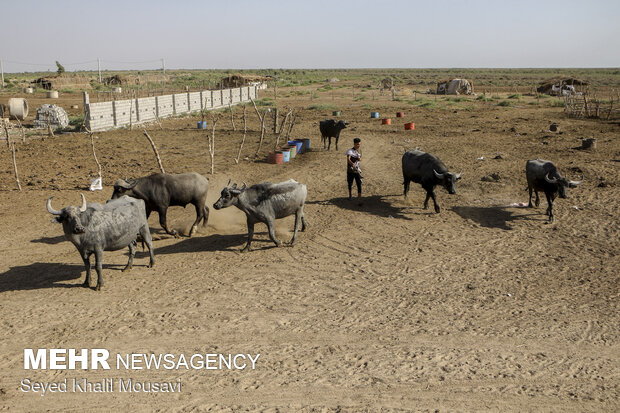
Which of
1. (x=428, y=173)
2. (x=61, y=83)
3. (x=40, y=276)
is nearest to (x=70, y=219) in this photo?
(x=40, y=276)

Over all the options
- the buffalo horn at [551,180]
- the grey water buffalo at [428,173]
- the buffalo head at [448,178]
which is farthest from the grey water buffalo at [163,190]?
the buffalo horn at [551,180]

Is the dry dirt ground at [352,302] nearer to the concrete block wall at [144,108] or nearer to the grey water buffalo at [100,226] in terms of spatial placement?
the grey water buffalo at [100,226]

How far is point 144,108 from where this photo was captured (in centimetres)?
3103

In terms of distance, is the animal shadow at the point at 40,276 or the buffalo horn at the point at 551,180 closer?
the animal shadow at the point at 40,276

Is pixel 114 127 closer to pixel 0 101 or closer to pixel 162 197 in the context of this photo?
pixel 162 197

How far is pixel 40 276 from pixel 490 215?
1082cm

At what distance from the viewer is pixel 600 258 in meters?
10.9

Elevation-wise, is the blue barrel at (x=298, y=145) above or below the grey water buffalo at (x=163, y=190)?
above

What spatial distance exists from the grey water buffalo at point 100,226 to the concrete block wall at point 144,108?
18.3 metres

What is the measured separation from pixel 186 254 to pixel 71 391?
4.96 m

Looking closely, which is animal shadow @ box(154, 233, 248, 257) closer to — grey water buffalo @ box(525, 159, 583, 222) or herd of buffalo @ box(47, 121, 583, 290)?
herd of buffalo @ box(47, 121, 583, 290)

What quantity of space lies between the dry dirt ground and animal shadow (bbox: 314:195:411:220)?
0.30ft

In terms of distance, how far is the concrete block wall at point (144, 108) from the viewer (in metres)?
27.0

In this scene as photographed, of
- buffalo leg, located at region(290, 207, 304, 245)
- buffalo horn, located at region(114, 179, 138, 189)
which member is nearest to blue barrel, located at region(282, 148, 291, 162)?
buffalo leg, located at region(290, 207, 304, 245)
